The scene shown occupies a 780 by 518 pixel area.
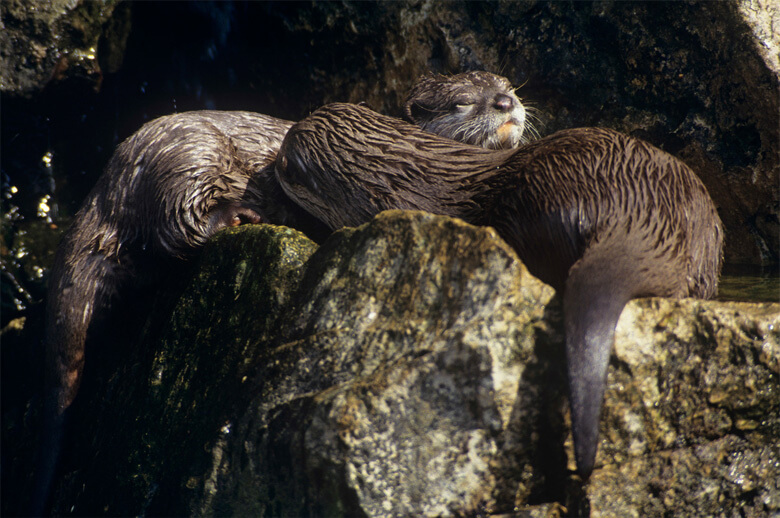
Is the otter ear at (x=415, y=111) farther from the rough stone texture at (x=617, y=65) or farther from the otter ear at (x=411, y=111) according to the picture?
the rough stone texture at (x=617, y=65)

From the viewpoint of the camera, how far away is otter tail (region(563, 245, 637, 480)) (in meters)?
1.48

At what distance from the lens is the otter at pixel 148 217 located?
302cm

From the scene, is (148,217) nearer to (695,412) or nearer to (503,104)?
(503,104)

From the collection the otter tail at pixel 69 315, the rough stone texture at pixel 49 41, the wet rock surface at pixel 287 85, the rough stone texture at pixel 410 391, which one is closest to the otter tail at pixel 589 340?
the rough stone texture at pixel 410 391

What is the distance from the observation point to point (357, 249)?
1955 mm

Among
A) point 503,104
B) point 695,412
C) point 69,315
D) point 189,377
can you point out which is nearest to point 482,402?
point 695,412

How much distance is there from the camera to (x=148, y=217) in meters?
3.10

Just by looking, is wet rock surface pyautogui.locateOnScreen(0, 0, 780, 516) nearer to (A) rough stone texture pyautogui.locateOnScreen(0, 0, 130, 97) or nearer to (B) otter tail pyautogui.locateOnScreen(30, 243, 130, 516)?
(A) rough stone texture pyautogui.locateOnScreen(0, 0, 130, 97)

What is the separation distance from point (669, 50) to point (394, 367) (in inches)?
95.5

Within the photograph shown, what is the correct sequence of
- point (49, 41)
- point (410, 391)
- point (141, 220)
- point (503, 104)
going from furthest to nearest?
point (49, 41) → point (141, 220) → point (503, 104) → point (410, 391)

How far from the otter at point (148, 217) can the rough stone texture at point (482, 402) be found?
115 centimetres

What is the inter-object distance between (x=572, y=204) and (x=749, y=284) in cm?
121

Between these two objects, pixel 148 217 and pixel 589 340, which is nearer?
pixel 589 340

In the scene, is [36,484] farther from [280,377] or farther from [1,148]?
[1,148]
